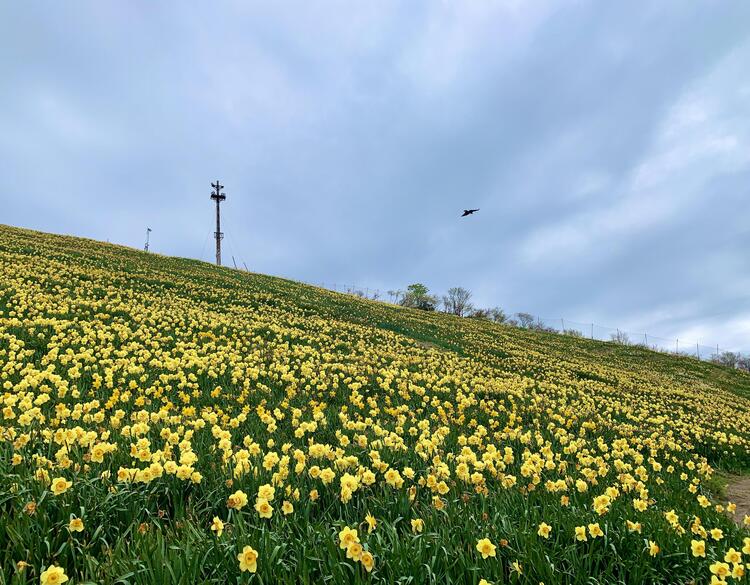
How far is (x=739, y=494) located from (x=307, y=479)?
697 cm

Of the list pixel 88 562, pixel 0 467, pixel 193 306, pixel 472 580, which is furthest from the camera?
pixel 193 306

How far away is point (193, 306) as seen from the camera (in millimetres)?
14180

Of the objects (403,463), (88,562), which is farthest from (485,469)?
(88,562)

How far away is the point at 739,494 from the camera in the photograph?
6.13 m

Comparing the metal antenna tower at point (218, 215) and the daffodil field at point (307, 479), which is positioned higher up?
the metal antenna tower at point (218, 215)

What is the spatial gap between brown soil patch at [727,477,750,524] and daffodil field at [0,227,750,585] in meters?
0.38

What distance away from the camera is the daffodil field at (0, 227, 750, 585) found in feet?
7.91

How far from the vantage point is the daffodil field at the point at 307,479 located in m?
2.41

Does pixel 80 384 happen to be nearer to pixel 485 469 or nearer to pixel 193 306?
pixel 485 469

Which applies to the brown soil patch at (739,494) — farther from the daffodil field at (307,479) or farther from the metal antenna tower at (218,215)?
the metal antenna tower at (218,215)

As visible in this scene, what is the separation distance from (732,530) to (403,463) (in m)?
2.94

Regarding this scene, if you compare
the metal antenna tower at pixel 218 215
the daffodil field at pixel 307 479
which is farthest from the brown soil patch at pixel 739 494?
the metal antenna tower at pixel 218 215

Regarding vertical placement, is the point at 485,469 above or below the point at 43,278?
below

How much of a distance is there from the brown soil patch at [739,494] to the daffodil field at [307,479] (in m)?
0.38
